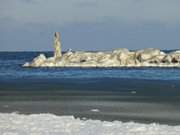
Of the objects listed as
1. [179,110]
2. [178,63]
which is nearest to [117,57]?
[178,63]

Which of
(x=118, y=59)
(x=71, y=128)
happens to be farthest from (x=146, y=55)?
(x=71, y=128)

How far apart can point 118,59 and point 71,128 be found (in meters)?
102

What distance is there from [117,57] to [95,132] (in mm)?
103039

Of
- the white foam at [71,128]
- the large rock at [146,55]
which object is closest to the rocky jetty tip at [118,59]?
the large rock at [146,55]

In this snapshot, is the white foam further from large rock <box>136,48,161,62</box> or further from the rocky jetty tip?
large rock <box>136,48,161,62</box>

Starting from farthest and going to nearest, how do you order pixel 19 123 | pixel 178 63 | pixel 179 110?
pixel 178 63, pixel 179 110, pixel 19 123

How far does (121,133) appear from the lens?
21094 mm

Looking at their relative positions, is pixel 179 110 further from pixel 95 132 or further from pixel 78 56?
pixel 78 56

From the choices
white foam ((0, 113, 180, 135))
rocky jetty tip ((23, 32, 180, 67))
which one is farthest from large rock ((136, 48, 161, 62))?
white foam ((0, 113, 180, 135))

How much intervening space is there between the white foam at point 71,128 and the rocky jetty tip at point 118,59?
300 feet

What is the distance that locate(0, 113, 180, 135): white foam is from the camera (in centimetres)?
2127

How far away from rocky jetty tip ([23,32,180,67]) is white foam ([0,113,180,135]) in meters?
91.3

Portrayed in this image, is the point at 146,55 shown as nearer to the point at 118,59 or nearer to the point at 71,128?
the point at 118,59

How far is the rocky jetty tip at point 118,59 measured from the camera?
11812cm
